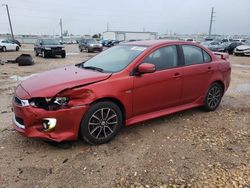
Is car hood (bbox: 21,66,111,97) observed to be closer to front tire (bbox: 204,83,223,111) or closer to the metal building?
front tire (bbox: 204,83,223,111)

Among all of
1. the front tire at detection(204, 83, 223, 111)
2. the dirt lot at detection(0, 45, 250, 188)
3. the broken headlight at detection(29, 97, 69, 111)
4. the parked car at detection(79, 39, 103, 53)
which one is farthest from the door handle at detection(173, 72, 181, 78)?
the parked car at detection(79, 39, 103, 53)

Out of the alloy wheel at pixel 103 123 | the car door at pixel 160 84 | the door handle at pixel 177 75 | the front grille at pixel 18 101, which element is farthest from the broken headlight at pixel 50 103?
the door handle at pixel 177 75

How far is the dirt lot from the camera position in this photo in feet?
10.1

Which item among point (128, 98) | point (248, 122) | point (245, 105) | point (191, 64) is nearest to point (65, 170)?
point (128, 98)

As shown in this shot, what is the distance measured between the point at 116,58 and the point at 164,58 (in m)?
0.87

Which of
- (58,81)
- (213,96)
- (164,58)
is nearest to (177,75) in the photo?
(164,58)

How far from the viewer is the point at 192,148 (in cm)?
389

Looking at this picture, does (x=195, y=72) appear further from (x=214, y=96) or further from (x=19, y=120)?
(x=19, y=120)

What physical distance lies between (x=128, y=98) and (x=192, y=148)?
4.09ft

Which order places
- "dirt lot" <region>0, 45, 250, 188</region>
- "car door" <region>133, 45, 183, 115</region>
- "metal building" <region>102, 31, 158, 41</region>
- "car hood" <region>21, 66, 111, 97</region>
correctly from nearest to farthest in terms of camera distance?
"dirt lot" <region>0, 45, 250, 188</region> < "car hood" <region>21, 66, 111, 97</region> < "car door" <region>133, 45, 183, 115</region> < "metal building" <region>102, 31, 158, 41</region>

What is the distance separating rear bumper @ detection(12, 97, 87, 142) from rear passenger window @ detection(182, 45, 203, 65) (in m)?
2.40

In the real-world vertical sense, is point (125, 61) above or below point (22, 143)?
above

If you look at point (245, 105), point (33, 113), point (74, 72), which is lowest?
point (245, 105)

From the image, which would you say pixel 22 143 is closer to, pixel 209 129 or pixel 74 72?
pixel 74 72
